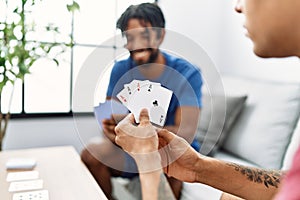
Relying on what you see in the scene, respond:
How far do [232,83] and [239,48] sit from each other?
1.39ft

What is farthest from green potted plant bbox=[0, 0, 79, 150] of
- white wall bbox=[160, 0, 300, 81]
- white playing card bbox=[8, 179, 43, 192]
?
white wall bbox=[160, 0, 300, 81]

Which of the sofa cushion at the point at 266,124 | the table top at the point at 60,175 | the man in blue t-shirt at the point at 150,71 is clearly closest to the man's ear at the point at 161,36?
the man in blue t-shirt at the point at 150,71

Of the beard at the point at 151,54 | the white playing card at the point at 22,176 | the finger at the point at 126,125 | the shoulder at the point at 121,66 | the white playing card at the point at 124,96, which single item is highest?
the beard at the point at 151,54

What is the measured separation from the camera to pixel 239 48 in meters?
2.44

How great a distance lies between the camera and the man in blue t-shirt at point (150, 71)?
0.78m

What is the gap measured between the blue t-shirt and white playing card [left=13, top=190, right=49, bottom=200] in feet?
1.47

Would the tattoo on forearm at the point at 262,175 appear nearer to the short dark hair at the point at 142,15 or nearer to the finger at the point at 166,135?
the finger at the point at 166,135

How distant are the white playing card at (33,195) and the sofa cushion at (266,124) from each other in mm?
1071

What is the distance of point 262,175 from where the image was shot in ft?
3.03

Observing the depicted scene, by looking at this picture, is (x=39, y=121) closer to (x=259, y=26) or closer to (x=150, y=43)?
(x=150, y=43)

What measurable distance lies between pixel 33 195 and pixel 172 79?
24.0 inches

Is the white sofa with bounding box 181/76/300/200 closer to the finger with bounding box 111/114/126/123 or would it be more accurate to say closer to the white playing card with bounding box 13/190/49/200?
the white playing card with bounding box 13/190/49/200

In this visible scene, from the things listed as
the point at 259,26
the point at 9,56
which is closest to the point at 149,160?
the point at 259,26

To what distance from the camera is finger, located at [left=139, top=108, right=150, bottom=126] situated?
0.71 m
